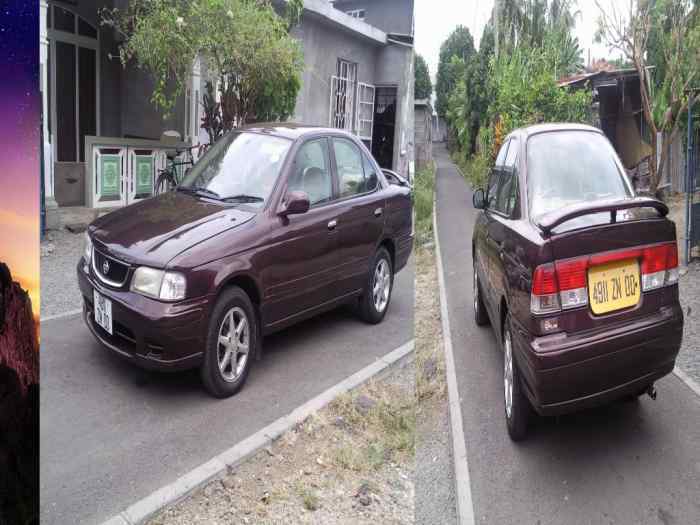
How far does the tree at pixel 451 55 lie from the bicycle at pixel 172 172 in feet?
4.25

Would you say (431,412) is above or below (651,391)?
below

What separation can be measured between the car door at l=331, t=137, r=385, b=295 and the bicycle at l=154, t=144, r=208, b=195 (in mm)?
883

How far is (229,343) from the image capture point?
3.02 metres

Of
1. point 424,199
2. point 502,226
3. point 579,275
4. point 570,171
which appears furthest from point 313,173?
point 579,275

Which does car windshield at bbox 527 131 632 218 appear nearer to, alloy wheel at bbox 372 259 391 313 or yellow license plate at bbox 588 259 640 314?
yellow license plate at bbox 588 259 640 314

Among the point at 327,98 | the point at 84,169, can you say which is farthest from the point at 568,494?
the point at 327,98

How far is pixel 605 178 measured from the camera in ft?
6.85

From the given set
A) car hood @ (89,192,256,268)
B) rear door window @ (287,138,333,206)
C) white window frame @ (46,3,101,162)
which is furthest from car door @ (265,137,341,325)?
white window frame @ (46,3,101,162)

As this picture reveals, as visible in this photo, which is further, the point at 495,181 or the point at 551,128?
the point at 495,181

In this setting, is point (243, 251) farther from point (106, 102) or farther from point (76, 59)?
point (76, 59)

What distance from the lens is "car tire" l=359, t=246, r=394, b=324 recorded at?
3.81 m

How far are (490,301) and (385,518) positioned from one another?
1.36 meters

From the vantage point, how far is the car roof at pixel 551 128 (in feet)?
8.13

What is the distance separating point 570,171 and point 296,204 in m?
1.40
